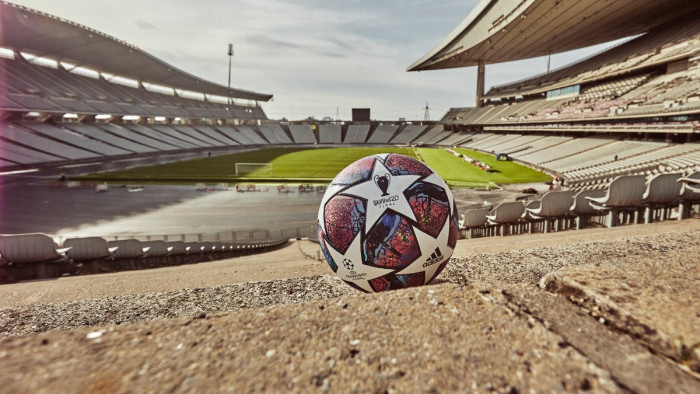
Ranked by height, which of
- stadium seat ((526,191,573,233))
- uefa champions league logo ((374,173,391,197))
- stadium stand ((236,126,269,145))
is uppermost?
stadium stand ((236,126,269,145))

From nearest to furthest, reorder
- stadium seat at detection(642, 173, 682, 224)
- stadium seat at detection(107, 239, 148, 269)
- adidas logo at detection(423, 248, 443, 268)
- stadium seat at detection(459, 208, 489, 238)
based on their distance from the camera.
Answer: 1. adidas logo at detection(423, 248, 443, 268)
2. stadium seat at detection(642, 173, 682, 224)
3. stadium seat at detection(107, 239, 148, 269)
4. stadium seat at detection(459, 208, 489, 238)

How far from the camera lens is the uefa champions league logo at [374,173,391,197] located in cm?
515

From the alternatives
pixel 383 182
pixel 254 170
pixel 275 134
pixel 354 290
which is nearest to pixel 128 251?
pixel 354 290

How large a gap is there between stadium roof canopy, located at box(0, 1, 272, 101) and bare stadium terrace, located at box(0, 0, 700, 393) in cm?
59

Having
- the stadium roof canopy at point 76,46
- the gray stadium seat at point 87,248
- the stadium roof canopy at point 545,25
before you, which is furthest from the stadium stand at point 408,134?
the gray stadium seat at point 87,248

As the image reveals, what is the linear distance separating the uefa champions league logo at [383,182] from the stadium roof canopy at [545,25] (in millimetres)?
50945

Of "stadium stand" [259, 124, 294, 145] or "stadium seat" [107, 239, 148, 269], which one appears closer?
"stadium seat" [107, 239, 148, 269]

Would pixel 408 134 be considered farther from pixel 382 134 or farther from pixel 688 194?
pixel 688 194

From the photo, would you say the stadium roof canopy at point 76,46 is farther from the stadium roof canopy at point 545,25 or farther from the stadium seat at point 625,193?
the stadium roof canopy at point 545,25

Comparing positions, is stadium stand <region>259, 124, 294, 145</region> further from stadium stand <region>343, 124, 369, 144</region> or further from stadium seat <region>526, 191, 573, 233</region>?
stadium seat <region>526, 191, 573, 233</region>

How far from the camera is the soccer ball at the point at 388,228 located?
4984mm

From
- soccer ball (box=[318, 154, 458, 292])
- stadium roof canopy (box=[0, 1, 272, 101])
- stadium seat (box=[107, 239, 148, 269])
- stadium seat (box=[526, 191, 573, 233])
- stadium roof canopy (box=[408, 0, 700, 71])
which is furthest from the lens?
A: stadium roof canopy (box=[0, 1, 272, 101])

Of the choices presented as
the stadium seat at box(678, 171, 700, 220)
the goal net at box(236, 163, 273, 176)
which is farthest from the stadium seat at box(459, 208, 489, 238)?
the goal net at box(236, 163, 273, 176)

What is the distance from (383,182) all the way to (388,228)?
2.67ft
